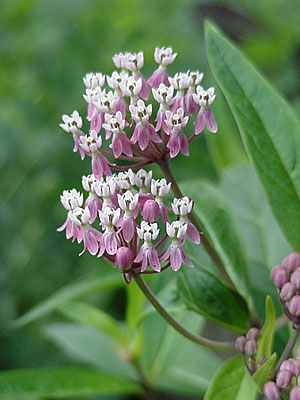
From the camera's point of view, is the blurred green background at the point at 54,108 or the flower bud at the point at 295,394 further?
the blurred green background at the point at 54,108

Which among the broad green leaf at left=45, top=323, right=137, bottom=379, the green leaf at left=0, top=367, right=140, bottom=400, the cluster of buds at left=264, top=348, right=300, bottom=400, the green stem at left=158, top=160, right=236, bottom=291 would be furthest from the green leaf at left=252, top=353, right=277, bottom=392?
the broad green leaf at left=45, top=323, right=137, bottom=379

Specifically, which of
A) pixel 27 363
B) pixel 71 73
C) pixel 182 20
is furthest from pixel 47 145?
pixel 182 20

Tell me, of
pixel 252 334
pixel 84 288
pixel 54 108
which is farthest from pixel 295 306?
pixel 54 108

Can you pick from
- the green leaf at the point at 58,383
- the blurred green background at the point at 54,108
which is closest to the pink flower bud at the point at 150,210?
the green leaf at the point at 58,383

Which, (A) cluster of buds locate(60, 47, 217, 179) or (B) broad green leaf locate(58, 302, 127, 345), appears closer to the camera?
(A) cluster of buds locate(60, 47, 217, 179)

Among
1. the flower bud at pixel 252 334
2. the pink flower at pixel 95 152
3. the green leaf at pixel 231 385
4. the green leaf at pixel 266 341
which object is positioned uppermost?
the pink flower at pixel 95 152

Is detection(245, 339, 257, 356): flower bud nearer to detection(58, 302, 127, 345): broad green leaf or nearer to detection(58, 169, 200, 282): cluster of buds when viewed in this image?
detection(58, 169, 200, 282): cluster of buds

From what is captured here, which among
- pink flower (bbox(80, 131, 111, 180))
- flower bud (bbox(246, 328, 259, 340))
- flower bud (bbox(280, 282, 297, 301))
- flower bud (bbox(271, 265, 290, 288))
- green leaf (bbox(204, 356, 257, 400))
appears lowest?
green leaf (bbox(204, 356, 257, 400))

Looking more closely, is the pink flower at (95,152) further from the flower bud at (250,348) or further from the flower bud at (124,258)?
the flower bud at (250,348)
